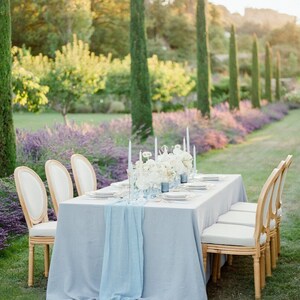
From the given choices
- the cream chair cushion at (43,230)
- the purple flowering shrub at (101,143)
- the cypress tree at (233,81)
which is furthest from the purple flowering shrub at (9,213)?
the cypress tree at (233,81)

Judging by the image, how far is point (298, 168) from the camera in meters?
15.2

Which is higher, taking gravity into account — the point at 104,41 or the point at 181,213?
the point at 104,41

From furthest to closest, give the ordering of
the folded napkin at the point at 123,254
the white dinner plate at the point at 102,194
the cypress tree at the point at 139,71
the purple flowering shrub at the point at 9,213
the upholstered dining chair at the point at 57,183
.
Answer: the cypress tree at the point at 139,71 → the purple flowering shrub at the point at 9,213 → the upholstered dining chair at the point at 57,183 → the white dinner plate at the point at 102,194 → the folded napkin at the point at 123,254

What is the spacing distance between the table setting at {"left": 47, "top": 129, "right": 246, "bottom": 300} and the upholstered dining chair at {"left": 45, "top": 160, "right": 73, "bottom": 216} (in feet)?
2.52

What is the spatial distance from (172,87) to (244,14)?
50188 mm

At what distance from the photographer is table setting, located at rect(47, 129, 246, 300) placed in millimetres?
5359

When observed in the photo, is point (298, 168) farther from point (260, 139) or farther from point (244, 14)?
point (244, 14)

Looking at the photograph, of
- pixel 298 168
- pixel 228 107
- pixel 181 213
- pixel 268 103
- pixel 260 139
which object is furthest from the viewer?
pixel 268 103

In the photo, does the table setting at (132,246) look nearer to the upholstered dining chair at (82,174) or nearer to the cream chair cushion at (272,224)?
the cream chair cushion at (272,224)

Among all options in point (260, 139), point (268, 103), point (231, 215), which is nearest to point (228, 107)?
point (260, 139)

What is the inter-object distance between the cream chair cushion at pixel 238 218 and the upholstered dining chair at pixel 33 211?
65.0 inches

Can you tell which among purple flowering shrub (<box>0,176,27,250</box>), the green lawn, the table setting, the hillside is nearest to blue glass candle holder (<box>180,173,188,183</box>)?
the table setting

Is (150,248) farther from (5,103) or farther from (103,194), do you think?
(5,103)

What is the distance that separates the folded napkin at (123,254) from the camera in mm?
5473
